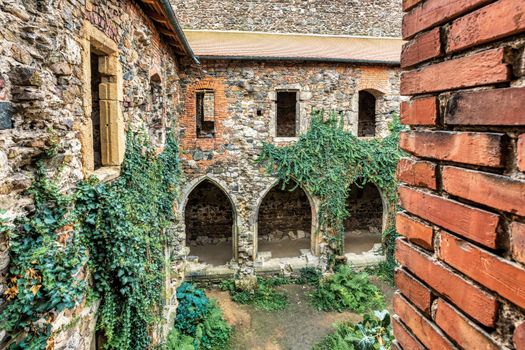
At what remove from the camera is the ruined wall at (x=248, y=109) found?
30.3 feet

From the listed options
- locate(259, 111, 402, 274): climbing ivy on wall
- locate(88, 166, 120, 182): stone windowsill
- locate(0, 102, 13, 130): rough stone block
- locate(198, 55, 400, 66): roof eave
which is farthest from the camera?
locate(259, 111, 402, 274): climbing ivy on wall

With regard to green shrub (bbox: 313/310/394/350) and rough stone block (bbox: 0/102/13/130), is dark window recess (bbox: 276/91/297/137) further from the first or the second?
rough stone block (bbox: 0/102/13/130)

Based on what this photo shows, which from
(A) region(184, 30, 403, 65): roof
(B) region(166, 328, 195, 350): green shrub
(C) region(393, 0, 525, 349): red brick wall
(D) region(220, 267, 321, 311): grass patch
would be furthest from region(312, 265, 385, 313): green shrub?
(C) region(393, 0, 525, 349): red brick wall

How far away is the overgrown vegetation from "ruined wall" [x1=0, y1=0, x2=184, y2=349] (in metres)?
4.48

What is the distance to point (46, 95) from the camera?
2.48m

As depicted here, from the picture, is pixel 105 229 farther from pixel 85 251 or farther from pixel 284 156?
pixel 284 156

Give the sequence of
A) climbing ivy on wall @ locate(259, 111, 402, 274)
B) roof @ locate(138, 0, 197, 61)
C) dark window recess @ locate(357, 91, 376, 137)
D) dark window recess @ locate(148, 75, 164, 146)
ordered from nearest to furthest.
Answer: roof @ locate(138, 0, 197, 61) → dark window recess @ locate(148, 75, 164, 146) → climbing ivy on wall @ locate(259, 111, 402, 274) → dark window recess @ locate(357, 91, 376, 137)

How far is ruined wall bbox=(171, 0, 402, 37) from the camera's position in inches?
467

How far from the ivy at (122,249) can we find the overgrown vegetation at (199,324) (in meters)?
2.99

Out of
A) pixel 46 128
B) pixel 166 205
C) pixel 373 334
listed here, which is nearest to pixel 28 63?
pixel 46 128

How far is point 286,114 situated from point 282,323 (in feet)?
24.2

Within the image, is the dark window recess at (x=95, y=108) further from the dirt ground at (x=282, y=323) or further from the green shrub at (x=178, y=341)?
the dirt ground at (x=282, y=323)

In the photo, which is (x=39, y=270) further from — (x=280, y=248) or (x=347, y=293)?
(x=280, y=248)

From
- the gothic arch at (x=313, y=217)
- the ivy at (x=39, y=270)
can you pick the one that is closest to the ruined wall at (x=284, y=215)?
the gothic arch at (x=313, y=217)
